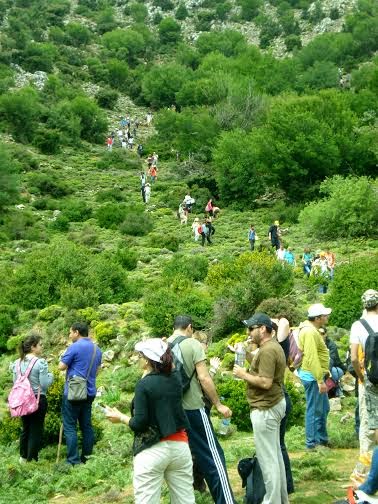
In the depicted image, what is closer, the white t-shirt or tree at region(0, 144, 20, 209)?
the white t-shirt

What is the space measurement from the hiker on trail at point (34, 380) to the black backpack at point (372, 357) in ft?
10.8

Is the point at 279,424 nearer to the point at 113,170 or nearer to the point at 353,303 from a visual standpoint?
the point at 353,303

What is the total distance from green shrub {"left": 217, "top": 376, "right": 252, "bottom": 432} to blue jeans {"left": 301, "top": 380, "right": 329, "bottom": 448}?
1.90 metres

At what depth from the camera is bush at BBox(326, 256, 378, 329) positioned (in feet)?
48.8

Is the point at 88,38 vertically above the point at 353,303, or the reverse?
the point at 88,38

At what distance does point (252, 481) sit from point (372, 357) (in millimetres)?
1313

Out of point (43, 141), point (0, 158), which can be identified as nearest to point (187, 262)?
point (0, 158)

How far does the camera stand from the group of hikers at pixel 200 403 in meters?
4.83

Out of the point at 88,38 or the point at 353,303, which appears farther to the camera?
the point at 88,38

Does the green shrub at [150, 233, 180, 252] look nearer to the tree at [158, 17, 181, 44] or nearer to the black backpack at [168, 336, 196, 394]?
the black backpack at [168, 336, 196, 394]

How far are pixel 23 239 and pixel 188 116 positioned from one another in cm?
2424

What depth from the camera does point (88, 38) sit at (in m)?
98.4

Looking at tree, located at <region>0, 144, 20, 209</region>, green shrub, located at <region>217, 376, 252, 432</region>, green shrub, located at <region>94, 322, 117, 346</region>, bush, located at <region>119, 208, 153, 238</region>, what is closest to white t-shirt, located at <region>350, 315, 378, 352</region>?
green shrub, located at <region>217, 376, 252, 432</region>

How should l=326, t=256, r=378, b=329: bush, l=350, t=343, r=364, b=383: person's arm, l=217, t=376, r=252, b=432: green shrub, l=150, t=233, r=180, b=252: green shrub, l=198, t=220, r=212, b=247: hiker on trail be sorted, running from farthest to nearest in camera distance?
l=150, t=233, r=180, b=252: green shrub
l=198, t=220, r=212, b=247: hiker on trail
l=326, t=256, r=378, b=329: bush
l=217, t=376, r=252, b=432: green shrub
l=350, t=343, r=364, b=383: person's arm
